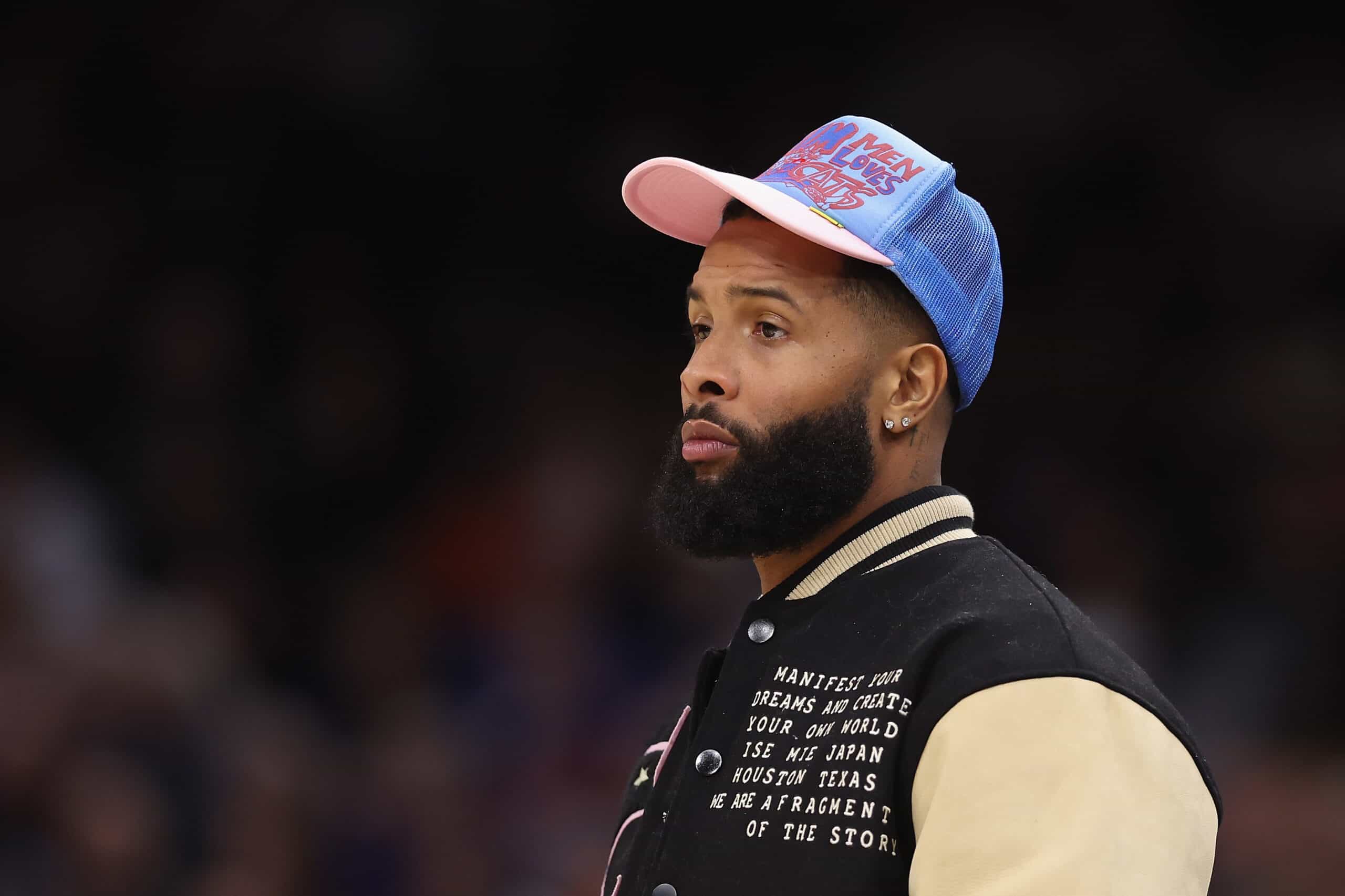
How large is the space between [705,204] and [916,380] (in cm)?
37

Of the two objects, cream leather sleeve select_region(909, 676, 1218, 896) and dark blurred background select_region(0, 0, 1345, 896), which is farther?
dark blurred background select_region(0, 0, 1345, 896)

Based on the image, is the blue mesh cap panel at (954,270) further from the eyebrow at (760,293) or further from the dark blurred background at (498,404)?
the dark blurred background at (498,404)

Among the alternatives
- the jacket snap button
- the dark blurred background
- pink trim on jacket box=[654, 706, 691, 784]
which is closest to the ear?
the jacket snap button

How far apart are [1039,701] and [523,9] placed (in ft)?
10.1

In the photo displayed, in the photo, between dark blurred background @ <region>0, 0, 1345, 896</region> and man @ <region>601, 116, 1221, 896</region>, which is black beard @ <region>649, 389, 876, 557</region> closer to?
man @ <region>601, 116, 1221, 896</region>

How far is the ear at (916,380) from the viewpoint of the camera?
1.67 m

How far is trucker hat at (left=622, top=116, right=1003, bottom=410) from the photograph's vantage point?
1641 millimetres

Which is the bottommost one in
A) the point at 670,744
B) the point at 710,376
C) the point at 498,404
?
the point at 498,404

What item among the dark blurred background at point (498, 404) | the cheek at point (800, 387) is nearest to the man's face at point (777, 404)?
the cheek at point (800, 387)

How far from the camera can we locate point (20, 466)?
3449mm

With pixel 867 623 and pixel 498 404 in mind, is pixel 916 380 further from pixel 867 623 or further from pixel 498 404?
pixel 498 404

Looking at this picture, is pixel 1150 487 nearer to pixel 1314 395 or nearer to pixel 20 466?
pixel 1314 395

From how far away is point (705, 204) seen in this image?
6.12 feet

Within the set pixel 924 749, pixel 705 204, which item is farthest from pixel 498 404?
pixel 924 749
